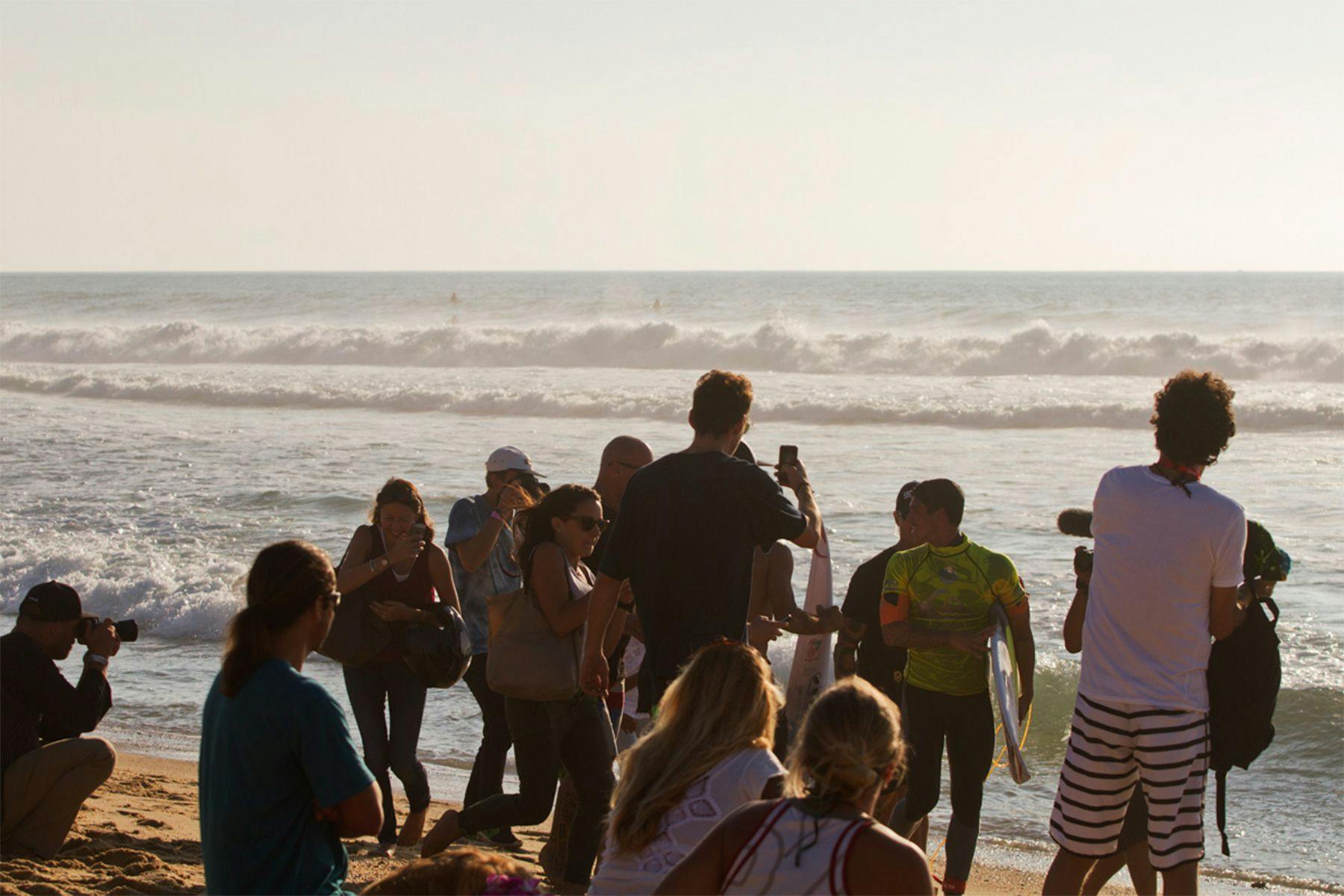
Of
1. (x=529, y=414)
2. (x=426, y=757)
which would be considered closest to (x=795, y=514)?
(x=426, y=757)

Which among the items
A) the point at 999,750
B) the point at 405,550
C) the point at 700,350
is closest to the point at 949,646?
the point at 999,750

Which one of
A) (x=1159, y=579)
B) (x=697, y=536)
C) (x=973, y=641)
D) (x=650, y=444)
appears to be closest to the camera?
(x=1159, y=579)

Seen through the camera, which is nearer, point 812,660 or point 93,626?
point 93,626

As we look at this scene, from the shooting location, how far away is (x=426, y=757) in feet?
24.7

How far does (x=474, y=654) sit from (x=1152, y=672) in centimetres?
290

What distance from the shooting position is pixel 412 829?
568 centimetres

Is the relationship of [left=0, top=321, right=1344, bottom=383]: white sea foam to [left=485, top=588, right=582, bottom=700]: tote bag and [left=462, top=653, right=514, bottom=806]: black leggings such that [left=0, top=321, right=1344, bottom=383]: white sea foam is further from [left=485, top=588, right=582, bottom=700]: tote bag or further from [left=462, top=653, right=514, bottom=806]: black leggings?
[left=485, top=588, right=582, bottom=700]: tote bag

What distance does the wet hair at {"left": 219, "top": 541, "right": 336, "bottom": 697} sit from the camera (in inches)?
112

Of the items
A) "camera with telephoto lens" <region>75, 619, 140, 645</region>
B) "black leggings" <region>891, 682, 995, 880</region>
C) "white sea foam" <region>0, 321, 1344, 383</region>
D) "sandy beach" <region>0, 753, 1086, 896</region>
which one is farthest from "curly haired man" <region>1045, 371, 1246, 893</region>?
"white sea foam" <region>0, 321, 1344, 383</region>

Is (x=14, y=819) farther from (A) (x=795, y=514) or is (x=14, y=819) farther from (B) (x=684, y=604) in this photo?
(A) (x=795, y=514)

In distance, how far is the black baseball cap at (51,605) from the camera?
15.7ft

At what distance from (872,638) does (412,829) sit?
80.6 inches

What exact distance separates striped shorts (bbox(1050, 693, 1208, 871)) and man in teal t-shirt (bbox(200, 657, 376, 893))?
83.3 inches

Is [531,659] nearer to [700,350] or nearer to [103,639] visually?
[103,639]
